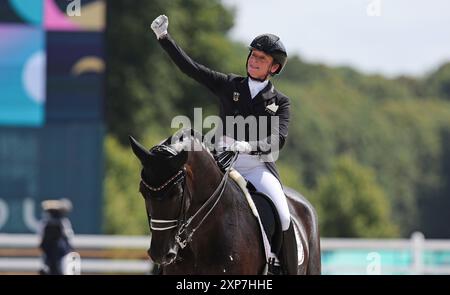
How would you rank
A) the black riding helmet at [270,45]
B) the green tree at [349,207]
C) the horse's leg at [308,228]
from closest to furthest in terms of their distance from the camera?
1. the black riding helmet at [270,45]
2. the horse's leg at [308,228]
3. the green tree at [349,207]

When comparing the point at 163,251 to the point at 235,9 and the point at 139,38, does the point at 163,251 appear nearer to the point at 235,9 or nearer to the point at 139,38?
the point at 139,38

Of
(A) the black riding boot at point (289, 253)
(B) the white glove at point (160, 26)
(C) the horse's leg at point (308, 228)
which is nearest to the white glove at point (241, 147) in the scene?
(A) the black riding boot at point (289, 253)

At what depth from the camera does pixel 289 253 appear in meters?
8.24

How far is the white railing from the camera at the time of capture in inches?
741

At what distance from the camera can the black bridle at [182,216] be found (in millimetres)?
7016

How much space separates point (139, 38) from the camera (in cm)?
3506

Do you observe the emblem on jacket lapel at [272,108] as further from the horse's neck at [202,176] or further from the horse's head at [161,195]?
Result: the horse's head at [161,195]

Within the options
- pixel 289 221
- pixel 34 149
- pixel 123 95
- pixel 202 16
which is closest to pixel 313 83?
pixel 202 16

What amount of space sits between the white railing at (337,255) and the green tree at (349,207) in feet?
44.7
